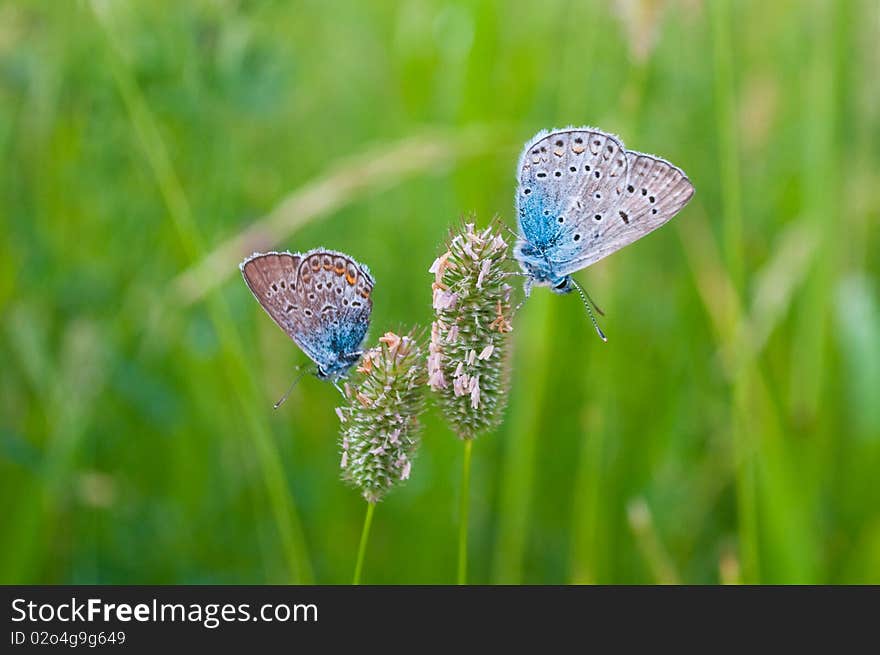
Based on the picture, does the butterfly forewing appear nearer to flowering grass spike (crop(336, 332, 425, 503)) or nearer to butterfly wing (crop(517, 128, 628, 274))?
butterfly wing (crop(517, 128, 628, 274))

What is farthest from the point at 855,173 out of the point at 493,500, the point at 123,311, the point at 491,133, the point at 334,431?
the point at 123,311

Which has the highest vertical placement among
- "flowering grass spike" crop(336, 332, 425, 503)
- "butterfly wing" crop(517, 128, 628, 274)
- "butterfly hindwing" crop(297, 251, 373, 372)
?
"butterfly wing" crop(517, 128, 628, 274)

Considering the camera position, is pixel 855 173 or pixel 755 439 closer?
pixel 755 439

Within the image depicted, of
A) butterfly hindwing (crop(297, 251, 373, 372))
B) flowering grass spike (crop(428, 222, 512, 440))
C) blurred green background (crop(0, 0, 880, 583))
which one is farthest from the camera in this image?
blurred green background (crop(0, 0, 880, 583))

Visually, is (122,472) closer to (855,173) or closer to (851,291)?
Result: (851,291)

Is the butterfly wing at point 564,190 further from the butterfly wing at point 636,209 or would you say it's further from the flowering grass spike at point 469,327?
the flowering grass spike at point 469,327

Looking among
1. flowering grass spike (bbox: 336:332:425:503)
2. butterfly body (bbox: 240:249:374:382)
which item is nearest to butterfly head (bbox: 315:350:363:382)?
butterfly body (bbox: 240:249:374:382)
